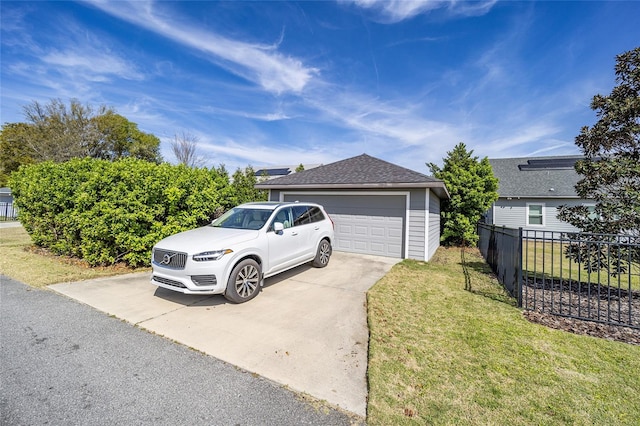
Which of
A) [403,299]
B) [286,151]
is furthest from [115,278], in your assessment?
[286,151]

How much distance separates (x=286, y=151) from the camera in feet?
70.0

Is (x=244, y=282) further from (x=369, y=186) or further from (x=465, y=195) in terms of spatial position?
(x=465, y=195)

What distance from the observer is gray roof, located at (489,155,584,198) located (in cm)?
1706

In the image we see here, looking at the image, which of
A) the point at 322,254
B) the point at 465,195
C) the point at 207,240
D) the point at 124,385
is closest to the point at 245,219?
the point at 207,240

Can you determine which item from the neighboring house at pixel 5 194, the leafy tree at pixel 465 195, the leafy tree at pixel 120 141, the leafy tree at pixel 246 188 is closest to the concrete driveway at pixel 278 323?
the leafy tree at pixel 246 188

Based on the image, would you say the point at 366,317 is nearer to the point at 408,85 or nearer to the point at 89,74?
the point at 408,85

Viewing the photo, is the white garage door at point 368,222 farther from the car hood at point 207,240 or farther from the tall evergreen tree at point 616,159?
the car hood at point 207,240

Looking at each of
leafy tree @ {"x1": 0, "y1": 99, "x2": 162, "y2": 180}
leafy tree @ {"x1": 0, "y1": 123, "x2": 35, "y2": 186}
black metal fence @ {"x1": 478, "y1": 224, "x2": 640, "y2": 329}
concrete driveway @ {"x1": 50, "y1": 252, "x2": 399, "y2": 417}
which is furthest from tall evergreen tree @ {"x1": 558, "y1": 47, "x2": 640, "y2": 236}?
leafy tree @ {"x1": 0, "y1": 123, "x2": 35, "y2": 186}

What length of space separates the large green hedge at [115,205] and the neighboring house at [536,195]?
18.1 metres

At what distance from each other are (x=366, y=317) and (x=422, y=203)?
532cm

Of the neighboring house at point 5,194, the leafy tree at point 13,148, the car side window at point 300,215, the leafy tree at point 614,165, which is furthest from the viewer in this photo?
the neighboring house at point 5,194

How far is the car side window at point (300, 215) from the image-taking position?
6.24 meters

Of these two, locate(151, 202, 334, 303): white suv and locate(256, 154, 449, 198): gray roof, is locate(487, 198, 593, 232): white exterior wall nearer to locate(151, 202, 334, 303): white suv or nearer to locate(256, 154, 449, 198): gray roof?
locate(256, 154, 449, 198): gray roof

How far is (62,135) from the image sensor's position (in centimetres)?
2533
